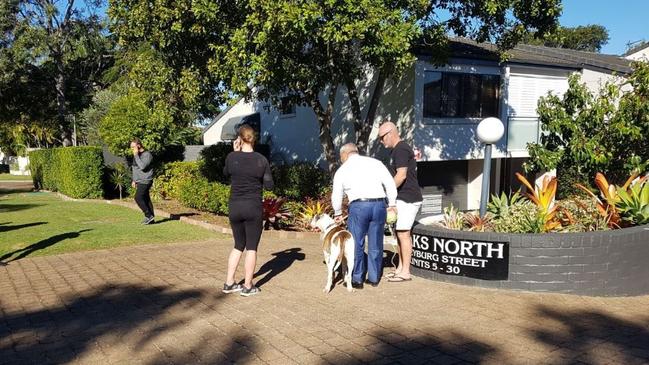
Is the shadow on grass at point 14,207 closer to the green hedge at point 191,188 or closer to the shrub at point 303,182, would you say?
the green hedge at point 191,188

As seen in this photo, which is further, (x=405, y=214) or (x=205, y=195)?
(x=205, y=195)

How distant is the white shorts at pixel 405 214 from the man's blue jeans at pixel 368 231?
1.16 feet

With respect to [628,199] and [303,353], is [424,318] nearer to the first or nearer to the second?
[303,353]

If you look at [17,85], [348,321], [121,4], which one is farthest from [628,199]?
[17,85]

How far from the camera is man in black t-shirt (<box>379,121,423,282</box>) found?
6.16 m

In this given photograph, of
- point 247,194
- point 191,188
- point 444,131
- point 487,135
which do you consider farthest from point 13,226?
point 444,131

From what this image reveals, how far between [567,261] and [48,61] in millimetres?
35196

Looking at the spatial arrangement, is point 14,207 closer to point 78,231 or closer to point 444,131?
point 78,231

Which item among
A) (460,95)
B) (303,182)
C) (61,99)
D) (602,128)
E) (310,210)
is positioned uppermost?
(61,99)

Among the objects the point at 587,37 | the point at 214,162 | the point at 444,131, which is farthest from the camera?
the point at 587,37

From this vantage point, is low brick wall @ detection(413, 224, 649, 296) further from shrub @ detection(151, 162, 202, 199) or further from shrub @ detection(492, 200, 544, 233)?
shrub @ detection(151, 162, 202, 199)

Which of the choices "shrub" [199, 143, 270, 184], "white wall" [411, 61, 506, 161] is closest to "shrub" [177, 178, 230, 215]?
"shrub" [199, 143, 270, 184]

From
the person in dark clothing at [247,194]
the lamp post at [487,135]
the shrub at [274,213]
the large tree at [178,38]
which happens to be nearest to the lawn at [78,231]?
the shrub at [274,213]

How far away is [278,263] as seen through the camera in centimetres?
767
